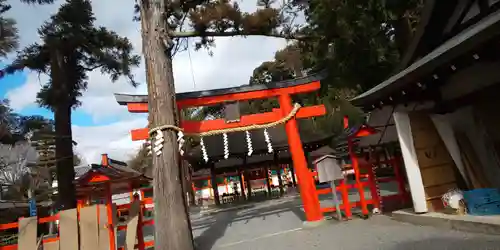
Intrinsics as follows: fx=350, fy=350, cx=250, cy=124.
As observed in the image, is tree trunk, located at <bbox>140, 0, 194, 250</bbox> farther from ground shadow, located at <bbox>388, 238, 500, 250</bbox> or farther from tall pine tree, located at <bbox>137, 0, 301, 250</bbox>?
ground shadow, located at <bbox>388, 238, 500, 250</bbox>

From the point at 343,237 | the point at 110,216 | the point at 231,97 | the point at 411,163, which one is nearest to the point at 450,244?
the point at 343,237

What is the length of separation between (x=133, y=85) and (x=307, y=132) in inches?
421

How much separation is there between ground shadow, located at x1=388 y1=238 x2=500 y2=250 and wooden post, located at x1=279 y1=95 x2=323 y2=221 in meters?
3.21

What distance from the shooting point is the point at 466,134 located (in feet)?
20.9

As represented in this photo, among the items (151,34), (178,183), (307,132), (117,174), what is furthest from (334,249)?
(307,132)

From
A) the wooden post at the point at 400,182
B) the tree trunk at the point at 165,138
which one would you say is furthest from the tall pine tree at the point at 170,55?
the wooden post at the point at 400,182

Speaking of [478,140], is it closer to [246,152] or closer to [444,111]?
[444,111]

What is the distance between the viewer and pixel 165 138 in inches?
245

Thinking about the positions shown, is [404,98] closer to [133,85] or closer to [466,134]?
[466,134]

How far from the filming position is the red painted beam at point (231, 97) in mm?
8070

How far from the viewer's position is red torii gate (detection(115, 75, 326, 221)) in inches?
318

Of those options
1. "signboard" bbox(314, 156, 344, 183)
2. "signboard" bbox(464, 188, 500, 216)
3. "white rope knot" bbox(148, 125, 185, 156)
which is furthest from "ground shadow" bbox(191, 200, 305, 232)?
"white rope knot" bbox(148, 125, 185, 156)

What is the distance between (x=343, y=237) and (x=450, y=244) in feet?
6.42

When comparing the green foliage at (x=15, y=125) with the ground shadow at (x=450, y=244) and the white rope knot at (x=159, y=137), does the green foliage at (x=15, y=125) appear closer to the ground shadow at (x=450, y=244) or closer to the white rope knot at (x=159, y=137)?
the white rope knot at (x=159, y=137)
